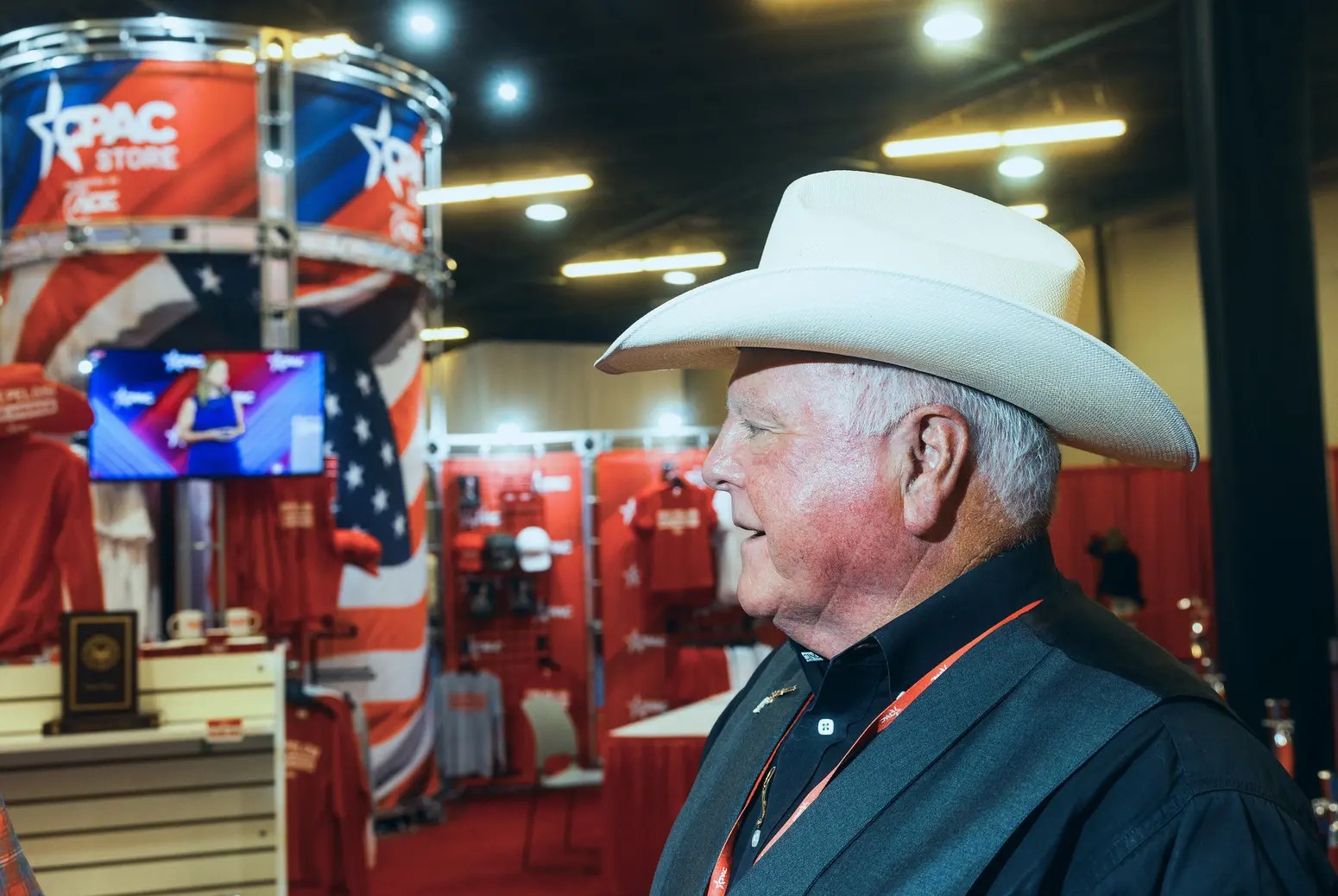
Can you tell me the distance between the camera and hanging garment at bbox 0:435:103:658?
15.1ft

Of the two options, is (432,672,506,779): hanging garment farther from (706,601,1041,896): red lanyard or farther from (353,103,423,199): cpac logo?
(706,601,1041,896): red lanyard

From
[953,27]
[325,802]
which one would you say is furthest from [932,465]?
[953,27]

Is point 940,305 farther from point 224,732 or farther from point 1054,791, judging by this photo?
point 224,732

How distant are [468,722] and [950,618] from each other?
8390 mm

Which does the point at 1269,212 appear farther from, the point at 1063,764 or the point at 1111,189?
the point at 1111,189

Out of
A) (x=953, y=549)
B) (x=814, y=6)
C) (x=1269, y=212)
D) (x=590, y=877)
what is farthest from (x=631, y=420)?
(x=953, y=549)

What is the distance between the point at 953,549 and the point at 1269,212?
472 cm

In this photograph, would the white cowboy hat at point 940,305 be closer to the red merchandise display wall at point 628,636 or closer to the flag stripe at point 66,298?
the flag stripe at point 66,298

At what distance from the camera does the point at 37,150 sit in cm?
635

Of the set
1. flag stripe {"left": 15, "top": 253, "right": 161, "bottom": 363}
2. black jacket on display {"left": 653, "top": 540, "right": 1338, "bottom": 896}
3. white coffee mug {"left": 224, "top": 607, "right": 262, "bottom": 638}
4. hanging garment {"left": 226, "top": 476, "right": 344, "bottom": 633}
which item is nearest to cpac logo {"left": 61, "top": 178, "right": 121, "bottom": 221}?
flag stripe {"left": 15, "top": 253, "right": 161, "bottom": 363}

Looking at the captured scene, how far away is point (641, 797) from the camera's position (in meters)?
5.04

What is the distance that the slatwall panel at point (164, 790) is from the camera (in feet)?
12.3

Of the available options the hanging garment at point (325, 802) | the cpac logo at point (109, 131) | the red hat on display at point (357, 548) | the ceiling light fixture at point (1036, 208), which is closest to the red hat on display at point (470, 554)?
the red hat on display at point (357, 548)

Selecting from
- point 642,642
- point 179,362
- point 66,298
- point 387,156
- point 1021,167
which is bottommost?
point 642,642
